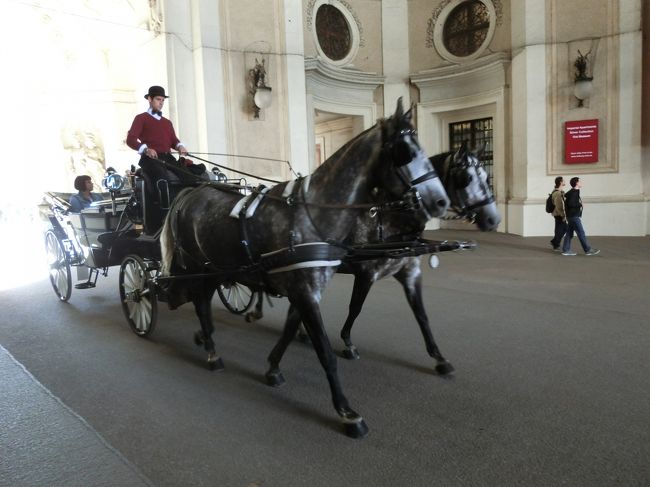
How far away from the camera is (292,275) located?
120 inches

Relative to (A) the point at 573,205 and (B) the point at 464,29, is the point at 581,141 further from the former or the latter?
(B) the point at 464,29

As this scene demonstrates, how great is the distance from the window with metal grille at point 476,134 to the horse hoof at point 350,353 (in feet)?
38.6

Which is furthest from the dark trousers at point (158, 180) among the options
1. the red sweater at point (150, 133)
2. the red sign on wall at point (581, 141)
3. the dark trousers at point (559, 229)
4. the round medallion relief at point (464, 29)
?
the round medallion relief at point (464, 29)

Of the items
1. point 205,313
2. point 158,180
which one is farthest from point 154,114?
point 205,313

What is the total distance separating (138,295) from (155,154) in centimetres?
140

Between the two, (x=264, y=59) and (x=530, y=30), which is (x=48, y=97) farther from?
(x=530, y=30)

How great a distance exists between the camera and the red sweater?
4797 millimetres

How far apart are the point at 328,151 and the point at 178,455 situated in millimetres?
16600

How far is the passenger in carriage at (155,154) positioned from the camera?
4703 millimetres

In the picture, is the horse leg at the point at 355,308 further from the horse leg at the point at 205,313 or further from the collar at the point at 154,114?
the collar at the point at 154,114

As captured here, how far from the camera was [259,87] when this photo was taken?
12.2 m

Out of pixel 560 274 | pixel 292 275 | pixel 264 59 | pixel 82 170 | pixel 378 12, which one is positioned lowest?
pixel 560 274

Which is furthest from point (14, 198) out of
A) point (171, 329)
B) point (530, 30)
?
point (530, 30)

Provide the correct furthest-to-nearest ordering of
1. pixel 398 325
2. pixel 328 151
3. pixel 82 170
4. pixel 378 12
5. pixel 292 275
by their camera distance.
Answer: pixel 328 151 < pixel 82 170 < pixel 378 12 < pixel 398 325 < pixel 292 275
